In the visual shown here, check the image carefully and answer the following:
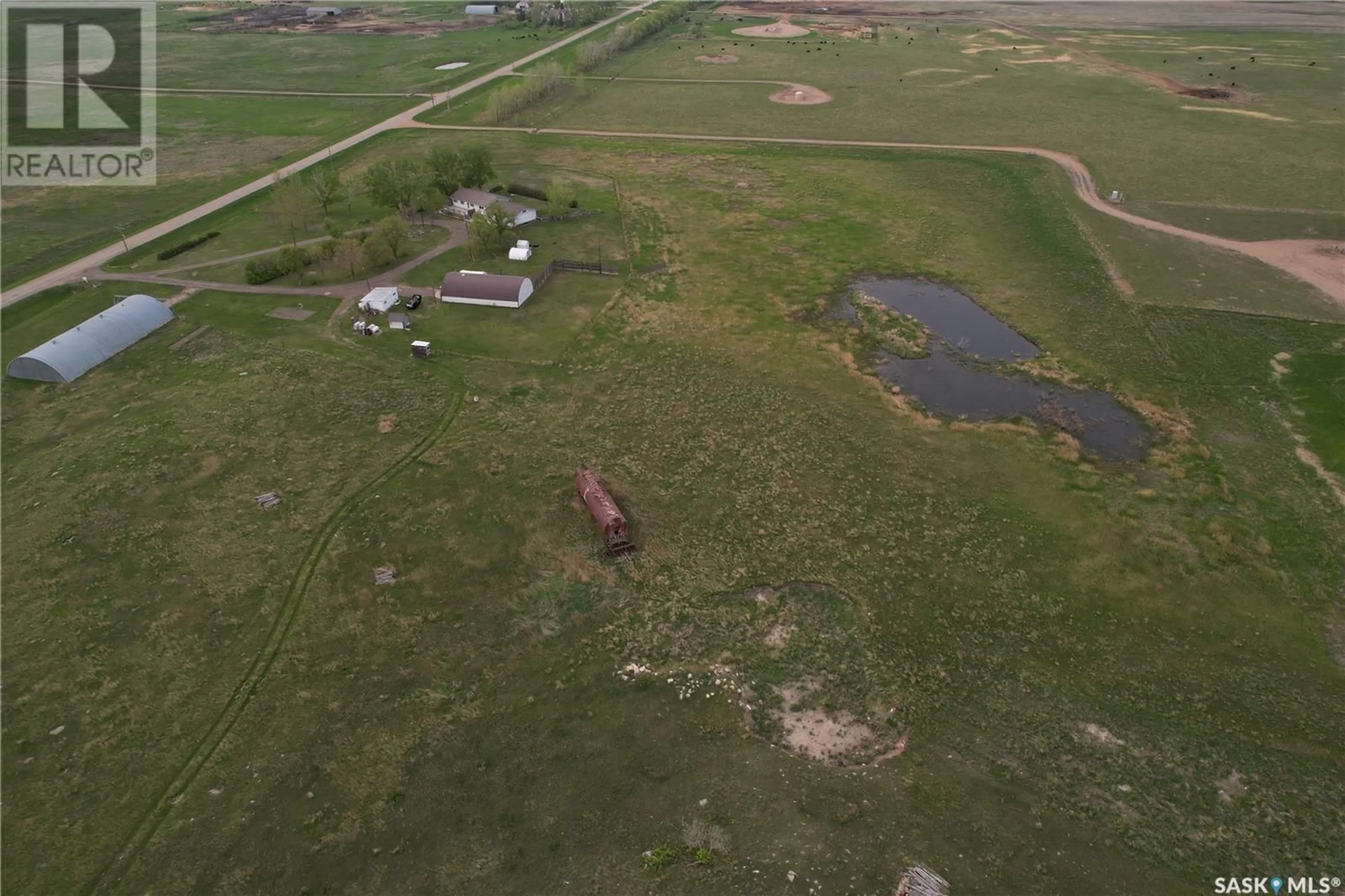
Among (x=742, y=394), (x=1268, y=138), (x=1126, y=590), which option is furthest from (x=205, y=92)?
(x=1268, y=138)

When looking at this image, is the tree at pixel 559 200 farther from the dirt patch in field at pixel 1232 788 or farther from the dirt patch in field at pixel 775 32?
the dirt patch in field at pixel 775 32

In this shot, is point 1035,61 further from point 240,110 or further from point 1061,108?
point 240,110

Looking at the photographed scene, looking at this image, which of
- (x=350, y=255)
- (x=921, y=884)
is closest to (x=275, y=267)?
(x=350, y=255)

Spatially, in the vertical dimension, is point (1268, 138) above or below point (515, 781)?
above

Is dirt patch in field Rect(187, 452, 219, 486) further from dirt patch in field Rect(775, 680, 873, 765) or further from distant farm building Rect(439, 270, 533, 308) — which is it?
dirt patch in field Rect(775, 680, 873, 765)

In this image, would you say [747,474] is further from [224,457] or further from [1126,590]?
[224,457]

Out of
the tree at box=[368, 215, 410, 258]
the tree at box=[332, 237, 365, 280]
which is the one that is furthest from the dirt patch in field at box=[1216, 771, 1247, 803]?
the tree at box=[368, 215, 410, 258]

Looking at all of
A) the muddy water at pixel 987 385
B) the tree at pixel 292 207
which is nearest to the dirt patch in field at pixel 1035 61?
the muddy water at pixel 987 385
